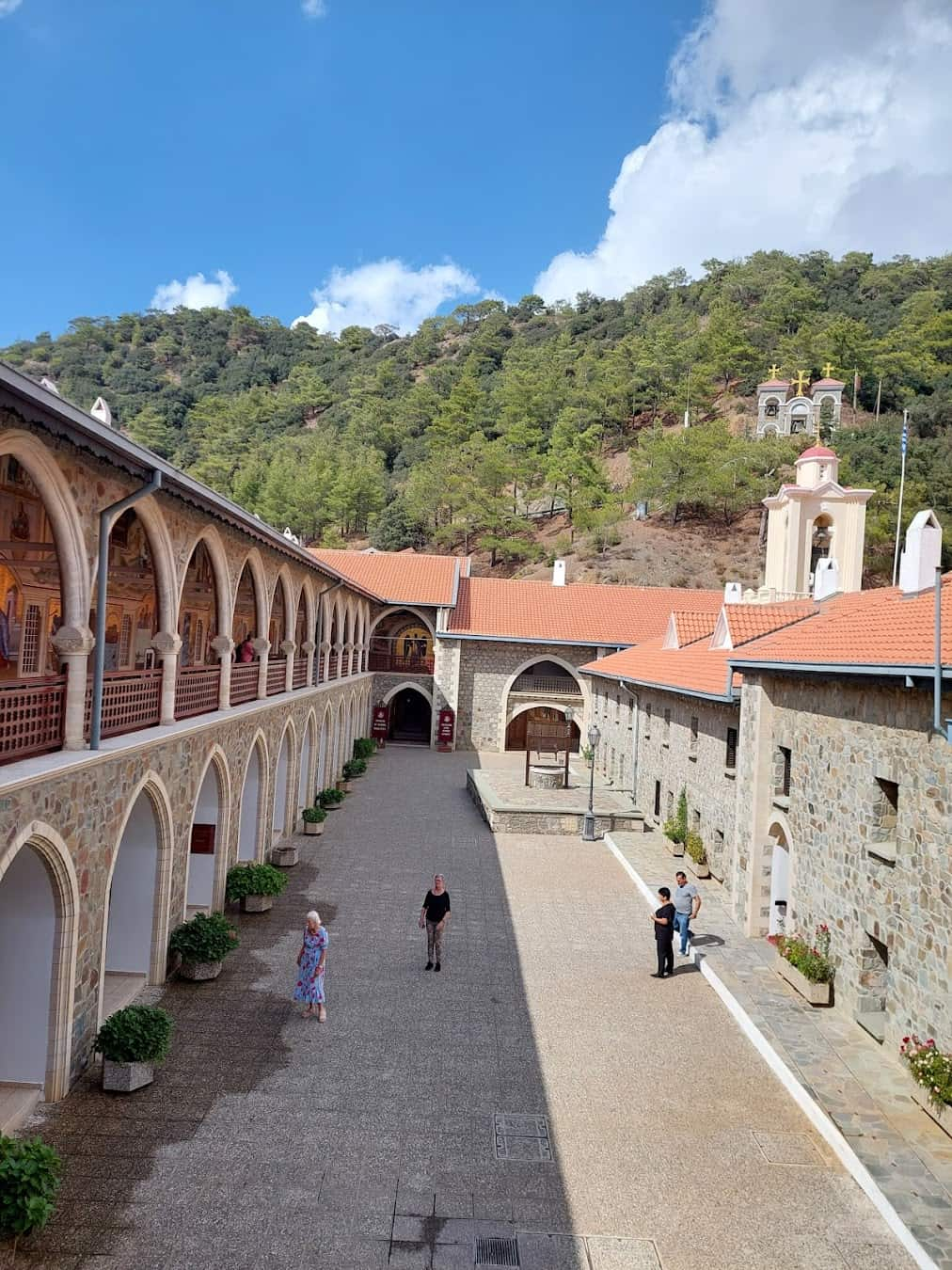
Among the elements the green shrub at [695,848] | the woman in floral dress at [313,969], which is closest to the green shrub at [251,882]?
the woman in floral dress at [313,969]

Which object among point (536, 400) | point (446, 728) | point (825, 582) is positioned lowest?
point (446, 728)

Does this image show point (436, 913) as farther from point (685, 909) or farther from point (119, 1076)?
point (119, 1076)

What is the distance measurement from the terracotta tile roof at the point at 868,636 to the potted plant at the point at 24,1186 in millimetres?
8058

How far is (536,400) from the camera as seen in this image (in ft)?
250

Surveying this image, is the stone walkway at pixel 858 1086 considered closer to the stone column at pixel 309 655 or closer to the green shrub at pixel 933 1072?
the green shrub at pixel 933 1072

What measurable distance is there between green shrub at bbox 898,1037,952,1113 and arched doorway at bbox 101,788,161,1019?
8144 mm

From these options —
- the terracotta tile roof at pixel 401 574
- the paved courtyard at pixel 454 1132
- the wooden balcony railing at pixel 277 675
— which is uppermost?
the terracotta tile roof at pixel 401 574

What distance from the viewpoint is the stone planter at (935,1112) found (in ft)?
24.0

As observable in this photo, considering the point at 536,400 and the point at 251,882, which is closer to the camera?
the point at 251,882

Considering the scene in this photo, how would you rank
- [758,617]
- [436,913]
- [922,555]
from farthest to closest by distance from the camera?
[758,617] → [436,913] → [922,555]

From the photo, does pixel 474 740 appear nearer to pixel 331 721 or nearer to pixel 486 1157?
pixel 331 721

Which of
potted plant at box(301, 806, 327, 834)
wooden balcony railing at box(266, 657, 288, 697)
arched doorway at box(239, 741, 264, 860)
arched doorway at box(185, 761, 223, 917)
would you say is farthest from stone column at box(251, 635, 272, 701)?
potted plant at box(301, 806, 327, 834)

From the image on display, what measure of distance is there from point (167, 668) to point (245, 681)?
4140mm

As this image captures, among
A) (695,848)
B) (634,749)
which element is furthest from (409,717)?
(695,848)
